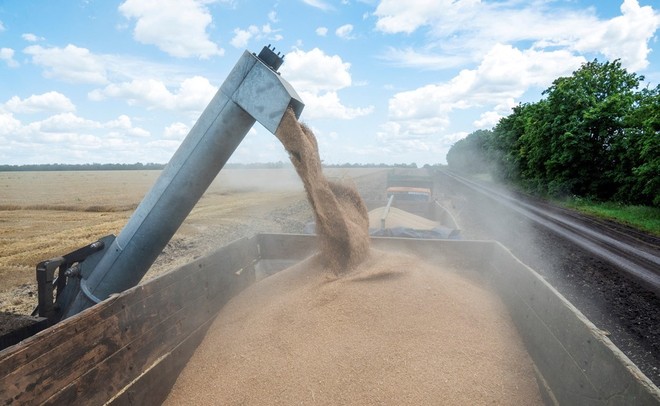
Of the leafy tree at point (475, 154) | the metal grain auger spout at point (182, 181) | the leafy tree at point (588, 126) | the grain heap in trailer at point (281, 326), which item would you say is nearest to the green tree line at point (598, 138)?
the leafy tree at point (588, 126)

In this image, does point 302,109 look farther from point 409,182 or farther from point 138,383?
point 409,182

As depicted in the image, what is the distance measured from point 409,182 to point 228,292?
449 inches

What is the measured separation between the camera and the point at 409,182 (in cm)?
1520

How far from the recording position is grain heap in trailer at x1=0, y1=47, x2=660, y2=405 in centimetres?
261

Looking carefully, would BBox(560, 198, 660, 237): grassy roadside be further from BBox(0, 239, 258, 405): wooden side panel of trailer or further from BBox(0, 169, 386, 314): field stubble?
BBox(0, 239, 258, 405): wooden side panel of trailer

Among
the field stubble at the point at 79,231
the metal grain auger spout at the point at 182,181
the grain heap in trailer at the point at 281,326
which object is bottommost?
the field stubble at the point at 79,231

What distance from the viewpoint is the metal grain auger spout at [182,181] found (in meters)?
3.70

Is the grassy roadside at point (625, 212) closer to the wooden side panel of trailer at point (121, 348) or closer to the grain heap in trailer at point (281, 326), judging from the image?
the grain heap in trailer at point (281, 326)

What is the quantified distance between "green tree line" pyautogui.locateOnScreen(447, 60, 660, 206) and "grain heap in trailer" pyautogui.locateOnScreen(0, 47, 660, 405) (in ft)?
58.3

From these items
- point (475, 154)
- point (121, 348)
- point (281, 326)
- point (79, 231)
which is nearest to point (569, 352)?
point (281, 326)

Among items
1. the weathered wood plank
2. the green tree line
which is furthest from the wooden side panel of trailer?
→ the green tree line

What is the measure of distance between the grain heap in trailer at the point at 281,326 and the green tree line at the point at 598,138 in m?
17.8

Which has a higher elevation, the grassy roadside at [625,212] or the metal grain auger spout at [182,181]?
the metal grain auger spout at [182,181]

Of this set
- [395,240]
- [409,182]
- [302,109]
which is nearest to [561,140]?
[409,182]
